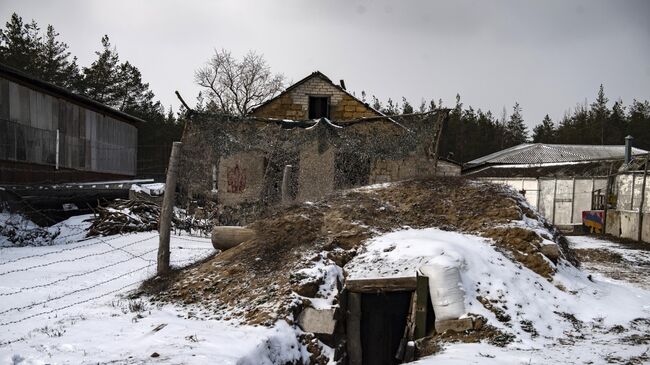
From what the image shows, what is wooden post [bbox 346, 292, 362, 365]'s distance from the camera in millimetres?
7039

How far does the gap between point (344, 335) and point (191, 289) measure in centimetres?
236

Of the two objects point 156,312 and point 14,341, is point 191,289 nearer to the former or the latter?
point 156,312

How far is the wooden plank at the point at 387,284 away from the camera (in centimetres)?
695

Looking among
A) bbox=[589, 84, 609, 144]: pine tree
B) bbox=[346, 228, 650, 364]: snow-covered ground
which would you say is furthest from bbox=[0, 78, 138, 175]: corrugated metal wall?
bbox=[589, 84, 609, 144]: pine tree

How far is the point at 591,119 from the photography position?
64500 mm

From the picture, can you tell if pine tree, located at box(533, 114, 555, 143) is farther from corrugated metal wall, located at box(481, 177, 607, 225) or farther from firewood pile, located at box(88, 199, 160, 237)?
firewood pile, located at box(88, 199, 160, 237)

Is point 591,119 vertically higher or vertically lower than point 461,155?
higher

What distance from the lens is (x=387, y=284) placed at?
22.9ft

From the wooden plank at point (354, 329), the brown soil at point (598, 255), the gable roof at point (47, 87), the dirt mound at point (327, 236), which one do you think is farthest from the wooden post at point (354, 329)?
the gable roof at point (47, 87)

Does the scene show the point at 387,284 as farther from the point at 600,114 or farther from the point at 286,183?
the point at 600,114

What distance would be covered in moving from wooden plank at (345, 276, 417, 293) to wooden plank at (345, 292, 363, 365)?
0.71 ft

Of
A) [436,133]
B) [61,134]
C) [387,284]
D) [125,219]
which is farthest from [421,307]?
[61,134]

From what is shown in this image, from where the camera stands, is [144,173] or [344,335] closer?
[344,335]

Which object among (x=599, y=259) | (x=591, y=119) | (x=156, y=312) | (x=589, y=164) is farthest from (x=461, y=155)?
(x=156, y=312)
